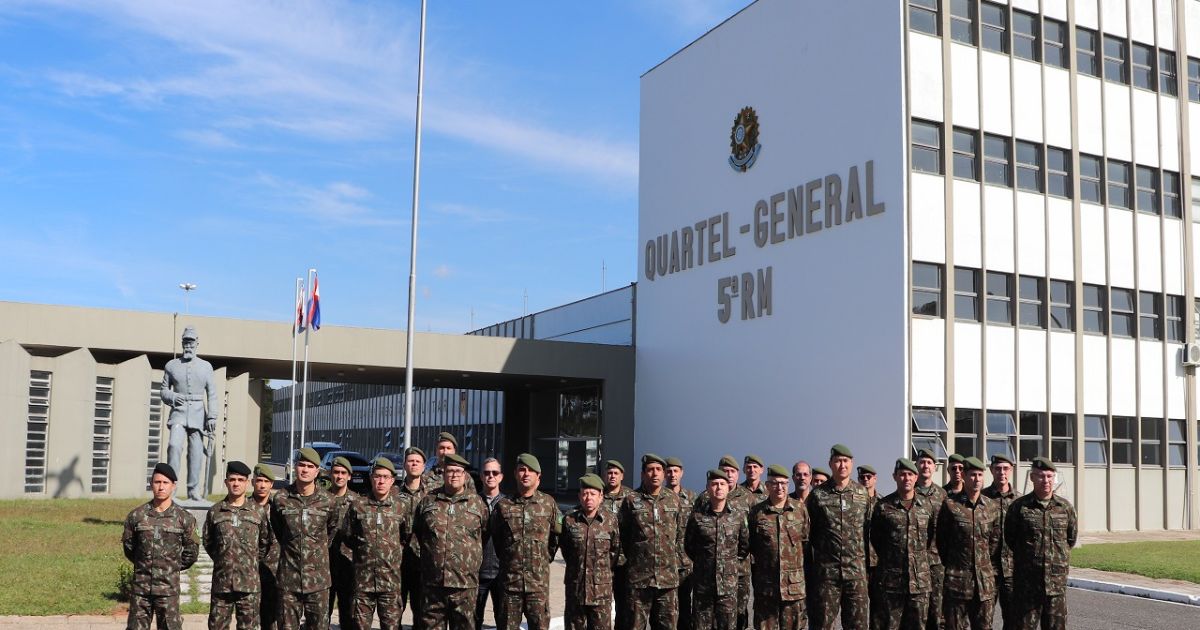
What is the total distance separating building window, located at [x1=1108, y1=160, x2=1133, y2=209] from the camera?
27.1 m

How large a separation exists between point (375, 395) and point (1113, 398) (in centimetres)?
3848

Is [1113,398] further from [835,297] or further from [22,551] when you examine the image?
[22,551]

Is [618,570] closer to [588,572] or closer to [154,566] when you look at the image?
[588,572]

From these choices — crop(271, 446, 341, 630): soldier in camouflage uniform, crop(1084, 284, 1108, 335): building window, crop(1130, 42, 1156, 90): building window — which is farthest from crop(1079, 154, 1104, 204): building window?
crop(271, 446, 341, 630): soldier in camouflage uniform

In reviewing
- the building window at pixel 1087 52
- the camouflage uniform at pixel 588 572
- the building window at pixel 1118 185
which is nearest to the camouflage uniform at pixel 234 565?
the camouflage uniform at pixel 588 572

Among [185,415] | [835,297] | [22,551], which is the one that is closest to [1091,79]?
[835,297]

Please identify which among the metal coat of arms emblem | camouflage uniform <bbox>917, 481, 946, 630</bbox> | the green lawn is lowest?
the green lawn

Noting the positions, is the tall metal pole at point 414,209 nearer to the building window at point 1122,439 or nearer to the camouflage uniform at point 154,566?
the camouflage uniform at point 154,566

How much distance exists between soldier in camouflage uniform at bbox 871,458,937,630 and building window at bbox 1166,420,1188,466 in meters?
20.0

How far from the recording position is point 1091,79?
27.0 m

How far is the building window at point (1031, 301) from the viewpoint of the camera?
83.6 feet

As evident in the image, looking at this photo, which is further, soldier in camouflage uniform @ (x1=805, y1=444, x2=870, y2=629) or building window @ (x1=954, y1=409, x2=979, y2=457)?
building window @ (x1=954, y1=409, x2=979, y2=457)

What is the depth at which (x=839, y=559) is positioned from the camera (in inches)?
396

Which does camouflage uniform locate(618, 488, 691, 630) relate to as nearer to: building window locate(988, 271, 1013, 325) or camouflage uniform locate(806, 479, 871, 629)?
camouflage uniform locate(806, 479, 871, 629)
